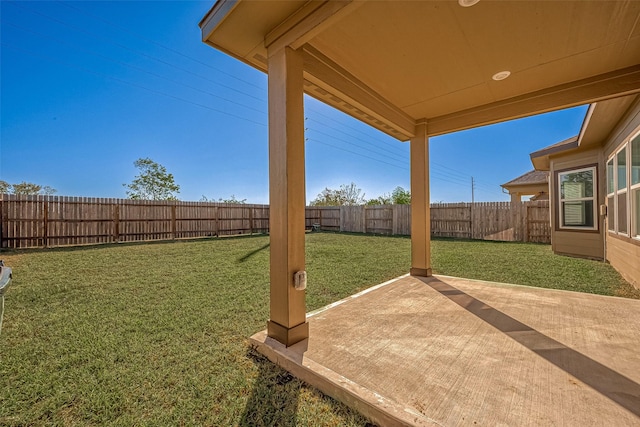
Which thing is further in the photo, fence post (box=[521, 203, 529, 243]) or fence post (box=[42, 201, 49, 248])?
fence post (box=[521, 203, 529, 243])

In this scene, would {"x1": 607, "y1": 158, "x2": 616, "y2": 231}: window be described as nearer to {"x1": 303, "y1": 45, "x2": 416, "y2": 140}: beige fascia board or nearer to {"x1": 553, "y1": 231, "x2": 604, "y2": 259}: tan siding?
{"x1": 553, "y1": 231, "x2": 604, "y2": 259}: tan siding

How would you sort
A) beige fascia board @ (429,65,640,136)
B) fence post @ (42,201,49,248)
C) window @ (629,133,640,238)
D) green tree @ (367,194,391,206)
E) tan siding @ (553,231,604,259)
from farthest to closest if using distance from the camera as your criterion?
green tree @ (367,194,391,206)
fence post @ (42,201,49,248)
tan siding @ (553,231,604,259)
window @ (629,133,640,238)
beige fascia board @ (429,65,640,136)

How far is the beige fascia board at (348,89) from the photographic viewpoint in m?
2.17

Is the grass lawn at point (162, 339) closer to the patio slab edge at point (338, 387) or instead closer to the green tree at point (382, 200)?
the patio slab edge at point (338, 387)

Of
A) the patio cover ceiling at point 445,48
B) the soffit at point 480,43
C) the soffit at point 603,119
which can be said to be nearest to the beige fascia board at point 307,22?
the patio cover ceiling at point 445,48

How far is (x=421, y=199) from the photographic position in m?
3.77

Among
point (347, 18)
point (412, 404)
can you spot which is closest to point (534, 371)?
point (412, 404)

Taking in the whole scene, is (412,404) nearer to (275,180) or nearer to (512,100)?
(275,180)


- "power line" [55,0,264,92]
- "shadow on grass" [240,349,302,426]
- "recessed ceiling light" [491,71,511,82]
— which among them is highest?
"power line" [55,0,264,92]

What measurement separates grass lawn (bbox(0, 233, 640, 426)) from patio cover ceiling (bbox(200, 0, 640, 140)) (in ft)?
7.38

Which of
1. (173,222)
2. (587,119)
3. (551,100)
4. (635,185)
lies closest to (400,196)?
(173,222)

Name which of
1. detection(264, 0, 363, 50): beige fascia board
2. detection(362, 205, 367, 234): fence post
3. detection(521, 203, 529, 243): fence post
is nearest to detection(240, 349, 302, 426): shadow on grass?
detection(264, 0, 363, 50): beige fascia board

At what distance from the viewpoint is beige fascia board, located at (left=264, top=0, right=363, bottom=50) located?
5.10 ft

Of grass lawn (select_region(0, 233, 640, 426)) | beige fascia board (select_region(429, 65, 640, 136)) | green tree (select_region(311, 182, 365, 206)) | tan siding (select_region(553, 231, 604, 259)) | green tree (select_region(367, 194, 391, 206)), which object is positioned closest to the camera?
grass lawn (select_region(0, 233, 640, 426))
